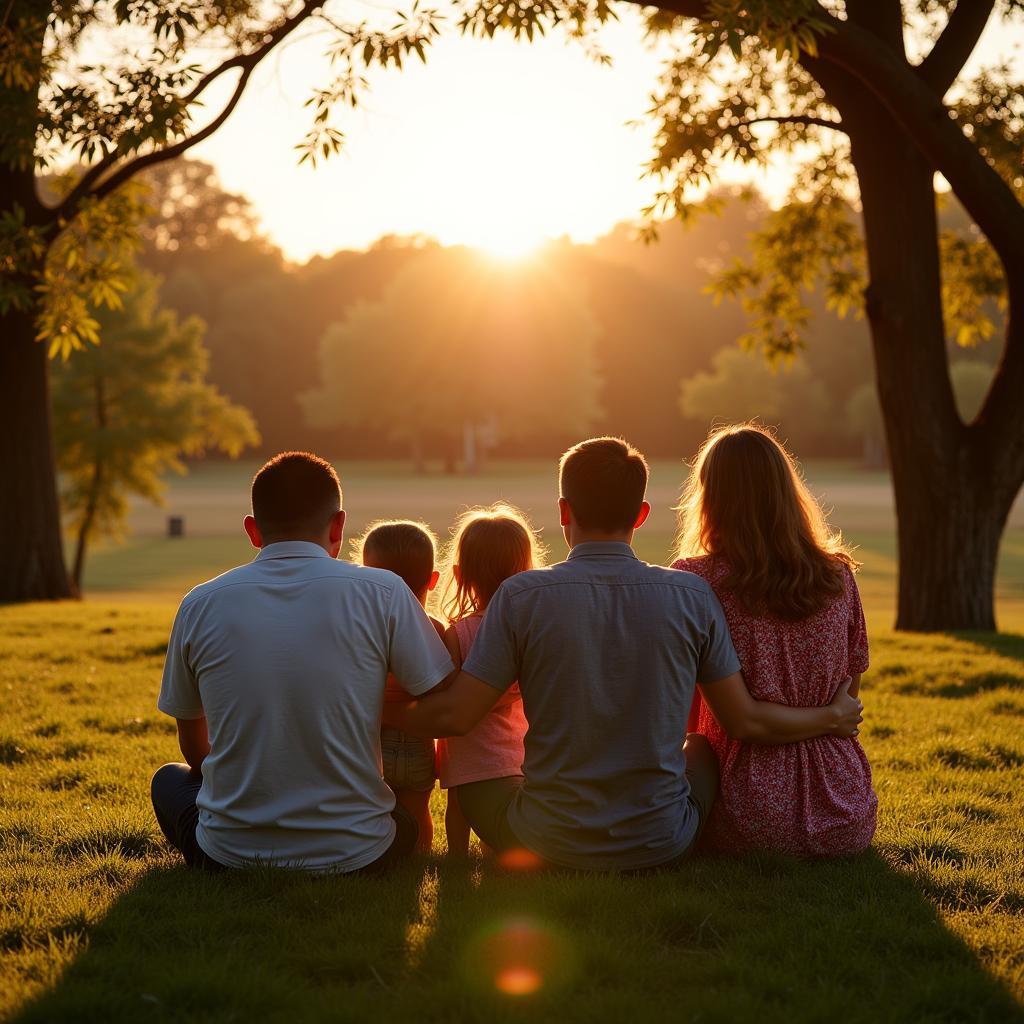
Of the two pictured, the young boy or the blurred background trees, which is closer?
the young boy

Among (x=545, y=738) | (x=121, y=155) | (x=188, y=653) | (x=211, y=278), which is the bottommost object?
(x=545, y=738)

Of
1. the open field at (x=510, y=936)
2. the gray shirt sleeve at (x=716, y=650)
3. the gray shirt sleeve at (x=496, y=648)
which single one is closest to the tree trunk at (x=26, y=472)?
Answer: the open field at (x=510, y=936)

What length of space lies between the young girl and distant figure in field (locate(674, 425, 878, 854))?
62cm

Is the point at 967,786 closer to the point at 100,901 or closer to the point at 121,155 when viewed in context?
the point at 100,901

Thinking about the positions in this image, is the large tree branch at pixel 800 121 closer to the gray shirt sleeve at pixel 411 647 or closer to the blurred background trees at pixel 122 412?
the gray shirt sleeve at pixel 411 647

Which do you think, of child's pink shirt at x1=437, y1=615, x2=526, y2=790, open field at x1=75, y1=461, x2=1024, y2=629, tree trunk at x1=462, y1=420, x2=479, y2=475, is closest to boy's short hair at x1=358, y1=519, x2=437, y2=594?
child's pink shirt at x1=437, y1=615, x2=526, y2=790

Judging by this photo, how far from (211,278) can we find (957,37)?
7551cm

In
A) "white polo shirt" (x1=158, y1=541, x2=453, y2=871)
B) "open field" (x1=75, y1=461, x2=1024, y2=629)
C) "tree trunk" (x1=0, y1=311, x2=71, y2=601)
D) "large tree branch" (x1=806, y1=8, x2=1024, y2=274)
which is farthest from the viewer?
"open field" (x1=75, y1=461, x2=1024, y2=629)

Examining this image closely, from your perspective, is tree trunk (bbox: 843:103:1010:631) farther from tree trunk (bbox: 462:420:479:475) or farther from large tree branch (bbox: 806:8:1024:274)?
tree trunk (bbox: 462:420:479:475)

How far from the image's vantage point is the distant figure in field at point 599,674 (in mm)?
3721

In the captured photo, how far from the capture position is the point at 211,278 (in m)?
81.0

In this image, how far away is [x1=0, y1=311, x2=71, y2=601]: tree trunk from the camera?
43.4 ft

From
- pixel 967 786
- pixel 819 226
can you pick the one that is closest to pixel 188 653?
pixel 967 786

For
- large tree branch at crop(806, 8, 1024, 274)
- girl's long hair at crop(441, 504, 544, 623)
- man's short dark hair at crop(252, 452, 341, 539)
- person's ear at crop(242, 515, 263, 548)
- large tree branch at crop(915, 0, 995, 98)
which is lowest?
girl's long hair at crop(441, 504, 544, 623)
